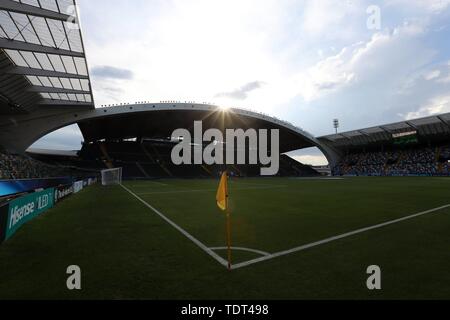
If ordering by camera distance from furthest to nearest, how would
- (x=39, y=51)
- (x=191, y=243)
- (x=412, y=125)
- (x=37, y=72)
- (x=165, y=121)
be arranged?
(x=165, y=121) → (x=412, y=125) → (x=37, y=72) → (x=39, y=51) → (x=191, y=243)

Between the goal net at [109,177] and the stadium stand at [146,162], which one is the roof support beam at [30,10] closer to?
the goal net at [109,177]

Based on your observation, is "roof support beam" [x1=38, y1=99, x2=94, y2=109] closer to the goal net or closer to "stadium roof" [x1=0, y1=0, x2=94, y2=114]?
"stadium roof" [x1=0, y1=0, x2=94, y2=114]

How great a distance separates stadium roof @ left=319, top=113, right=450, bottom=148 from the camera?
5525 centimetres

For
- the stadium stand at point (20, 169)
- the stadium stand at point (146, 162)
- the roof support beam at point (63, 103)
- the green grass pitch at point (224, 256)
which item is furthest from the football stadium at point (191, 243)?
the stadium stand at point (146, 162)

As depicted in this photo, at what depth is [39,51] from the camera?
71.4 ft

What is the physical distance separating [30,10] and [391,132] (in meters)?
70.6

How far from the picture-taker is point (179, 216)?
1123 cm

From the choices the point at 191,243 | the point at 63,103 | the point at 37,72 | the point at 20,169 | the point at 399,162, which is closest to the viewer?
the point at 191,243

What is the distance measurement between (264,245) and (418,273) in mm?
3179

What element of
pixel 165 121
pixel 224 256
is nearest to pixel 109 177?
pixel 165 121

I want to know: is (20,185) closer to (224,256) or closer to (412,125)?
(224,256)

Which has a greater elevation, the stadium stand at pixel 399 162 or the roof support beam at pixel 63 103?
the roof support beam at pixel 63 103

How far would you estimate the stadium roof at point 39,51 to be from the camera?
1738 cm

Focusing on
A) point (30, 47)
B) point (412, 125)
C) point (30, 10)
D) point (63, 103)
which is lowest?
point (30, 47)
